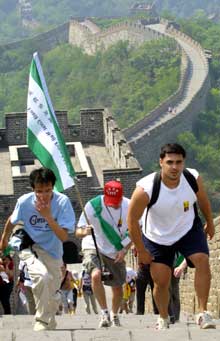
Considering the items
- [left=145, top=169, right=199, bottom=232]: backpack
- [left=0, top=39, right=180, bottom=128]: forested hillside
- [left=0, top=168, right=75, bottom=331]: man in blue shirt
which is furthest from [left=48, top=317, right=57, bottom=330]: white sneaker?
[left=0, top=39, right=180, bottom=128]: forested hillside

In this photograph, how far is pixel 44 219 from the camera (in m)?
12.5

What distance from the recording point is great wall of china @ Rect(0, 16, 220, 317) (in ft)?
299

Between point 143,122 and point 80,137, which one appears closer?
point 80,137

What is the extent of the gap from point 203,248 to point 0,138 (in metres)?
25.0

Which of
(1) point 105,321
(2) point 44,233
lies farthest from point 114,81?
(2) point 44,233

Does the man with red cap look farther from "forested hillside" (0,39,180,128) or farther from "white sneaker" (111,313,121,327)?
"forested hillside" (0,39,180,128)

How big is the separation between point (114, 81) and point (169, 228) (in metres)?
115

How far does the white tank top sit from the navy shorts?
0.16 ft

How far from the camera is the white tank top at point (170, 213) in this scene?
1202 centimetres

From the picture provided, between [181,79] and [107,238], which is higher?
[181,79]

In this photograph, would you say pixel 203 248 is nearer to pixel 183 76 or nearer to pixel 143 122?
pixel 143 122

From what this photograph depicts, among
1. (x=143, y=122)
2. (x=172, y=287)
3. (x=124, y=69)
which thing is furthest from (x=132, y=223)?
(x=124, y=69)

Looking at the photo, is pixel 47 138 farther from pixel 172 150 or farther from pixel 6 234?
pixel 172 150

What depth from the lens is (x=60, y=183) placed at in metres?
14.2
